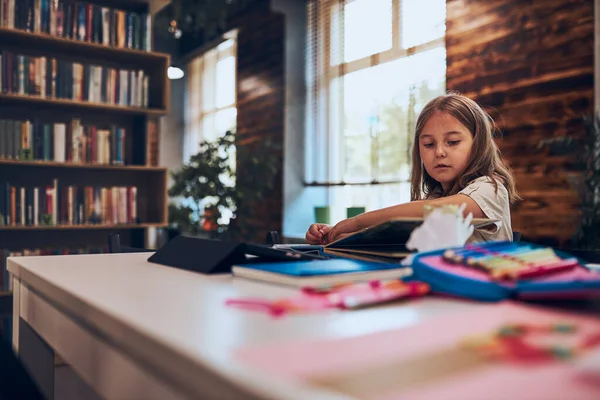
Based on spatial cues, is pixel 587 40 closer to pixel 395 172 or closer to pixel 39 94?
pixel 395 172

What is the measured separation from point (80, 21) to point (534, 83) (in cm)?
265

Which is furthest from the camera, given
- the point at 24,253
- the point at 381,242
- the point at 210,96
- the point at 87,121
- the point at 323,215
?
the point at 210,96

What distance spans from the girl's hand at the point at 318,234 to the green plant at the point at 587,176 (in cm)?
189

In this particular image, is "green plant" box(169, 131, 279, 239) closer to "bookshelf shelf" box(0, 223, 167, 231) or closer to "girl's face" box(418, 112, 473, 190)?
"bookshelf shelf" box(0, 223, 167, 231)

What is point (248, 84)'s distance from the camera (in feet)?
18.9

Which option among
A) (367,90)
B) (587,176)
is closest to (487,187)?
(587,176)

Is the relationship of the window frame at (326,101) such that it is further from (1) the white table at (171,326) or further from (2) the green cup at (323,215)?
→ (1) the white table at (171,326)

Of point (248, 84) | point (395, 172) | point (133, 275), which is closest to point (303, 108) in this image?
point (248, 84)

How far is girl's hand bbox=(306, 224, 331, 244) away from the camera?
1283 mm

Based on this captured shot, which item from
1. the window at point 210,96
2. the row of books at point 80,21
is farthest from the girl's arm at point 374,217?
the window at point 210,96

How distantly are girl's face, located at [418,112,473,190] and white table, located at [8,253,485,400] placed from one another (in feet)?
2.99

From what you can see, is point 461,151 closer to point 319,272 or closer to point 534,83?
point 319,272

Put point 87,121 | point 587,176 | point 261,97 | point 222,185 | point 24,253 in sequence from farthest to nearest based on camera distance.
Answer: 1. point 261,97
2. point 222,185
3. point 87,121
4. point 24,253
5. point 587,176

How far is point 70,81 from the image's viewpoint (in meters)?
3.13
